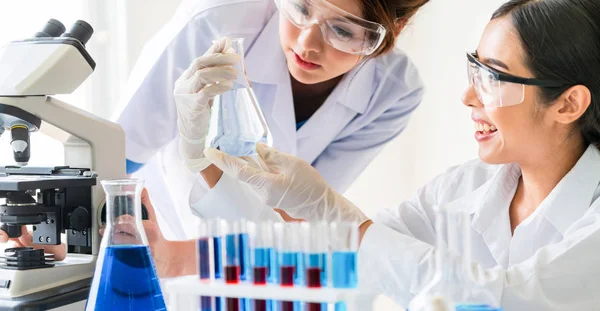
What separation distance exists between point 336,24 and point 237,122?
17.7 inches

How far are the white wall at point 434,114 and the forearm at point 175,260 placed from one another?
216 centimetres

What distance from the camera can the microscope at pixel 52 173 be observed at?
47.3 inches

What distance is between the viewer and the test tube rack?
895 mm

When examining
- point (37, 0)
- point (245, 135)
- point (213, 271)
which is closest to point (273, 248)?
point (213, 271)

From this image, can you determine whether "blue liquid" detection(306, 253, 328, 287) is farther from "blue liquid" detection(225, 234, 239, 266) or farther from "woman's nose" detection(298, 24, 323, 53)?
"woman's nose" detection(298, 24, 323, 53)

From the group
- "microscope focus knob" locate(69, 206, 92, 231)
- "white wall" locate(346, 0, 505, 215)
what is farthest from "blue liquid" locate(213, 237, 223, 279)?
"white wall" locate(346, 0, 505, 215)

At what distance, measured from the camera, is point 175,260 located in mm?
1666

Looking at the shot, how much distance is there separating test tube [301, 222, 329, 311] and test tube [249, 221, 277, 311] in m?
0.05

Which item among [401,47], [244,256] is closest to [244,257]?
[244,256]

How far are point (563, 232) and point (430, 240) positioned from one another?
15.1 inches

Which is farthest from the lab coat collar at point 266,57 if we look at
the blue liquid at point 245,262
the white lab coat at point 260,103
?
the blue liquid at point 245,262

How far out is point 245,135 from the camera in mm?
1442

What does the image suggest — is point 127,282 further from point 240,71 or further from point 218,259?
point 240,71

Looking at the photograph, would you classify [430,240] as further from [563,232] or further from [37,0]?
[37,0]
